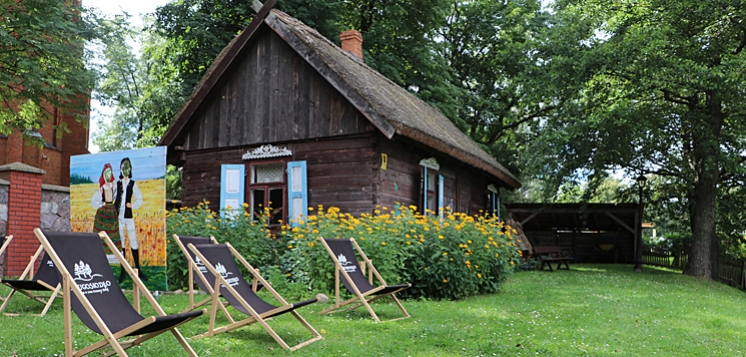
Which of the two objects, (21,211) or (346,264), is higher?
(21,211)

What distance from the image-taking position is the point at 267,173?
12.1 meters

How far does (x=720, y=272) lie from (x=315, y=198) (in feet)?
37.1

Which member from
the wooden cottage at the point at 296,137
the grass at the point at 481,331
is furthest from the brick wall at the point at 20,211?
the wooden cottage at the point at 296,137

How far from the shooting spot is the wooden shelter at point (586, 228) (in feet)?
69.9

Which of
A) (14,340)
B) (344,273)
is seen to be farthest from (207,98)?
(14,340)

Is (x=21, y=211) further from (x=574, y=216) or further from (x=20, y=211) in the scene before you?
(x=574, y=216)

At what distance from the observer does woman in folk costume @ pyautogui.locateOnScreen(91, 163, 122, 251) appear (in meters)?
7.34

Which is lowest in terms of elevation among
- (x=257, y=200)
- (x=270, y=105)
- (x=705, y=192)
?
(x=257, y=200)

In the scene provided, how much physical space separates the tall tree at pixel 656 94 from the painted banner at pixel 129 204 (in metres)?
9.89

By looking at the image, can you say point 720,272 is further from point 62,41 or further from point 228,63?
point 62,41

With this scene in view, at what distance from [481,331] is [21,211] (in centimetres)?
710

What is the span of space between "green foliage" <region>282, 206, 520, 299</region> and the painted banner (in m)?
2.12

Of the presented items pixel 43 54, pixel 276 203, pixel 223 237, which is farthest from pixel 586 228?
pixel 43 54

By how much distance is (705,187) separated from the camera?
50.4ft
